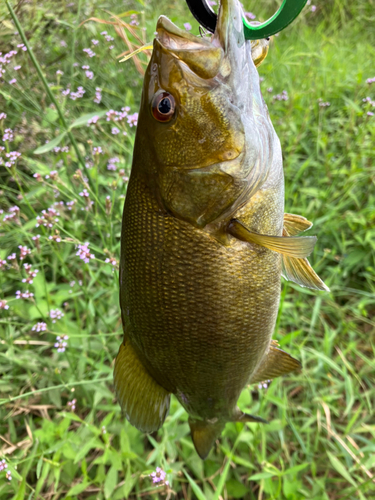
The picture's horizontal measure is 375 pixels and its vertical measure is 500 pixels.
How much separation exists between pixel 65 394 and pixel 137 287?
4.64 ft

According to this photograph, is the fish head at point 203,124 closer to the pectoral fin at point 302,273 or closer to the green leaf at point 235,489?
the pectoral fin at point 302,273

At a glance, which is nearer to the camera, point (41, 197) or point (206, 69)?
point (206, 69)

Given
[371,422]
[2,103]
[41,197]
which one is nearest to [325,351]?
[371,422]

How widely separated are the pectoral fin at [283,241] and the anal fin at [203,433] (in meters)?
0.73

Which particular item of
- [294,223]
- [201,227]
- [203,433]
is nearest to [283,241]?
[201,227]

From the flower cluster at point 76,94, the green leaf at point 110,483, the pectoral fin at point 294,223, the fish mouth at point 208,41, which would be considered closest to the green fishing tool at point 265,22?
the fish mouth at point 208,41

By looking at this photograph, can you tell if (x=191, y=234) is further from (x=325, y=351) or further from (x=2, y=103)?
(x=2, y=103)

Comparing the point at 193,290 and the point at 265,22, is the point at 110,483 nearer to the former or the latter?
the point at 193,290

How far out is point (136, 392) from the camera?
1075 mm

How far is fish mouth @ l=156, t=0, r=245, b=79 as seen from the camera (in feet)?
2.45

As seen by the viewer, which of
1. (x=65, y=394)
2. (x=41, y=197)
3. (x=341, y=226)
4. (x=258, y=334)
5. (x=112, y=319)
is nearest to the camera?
(x=258, y=334)

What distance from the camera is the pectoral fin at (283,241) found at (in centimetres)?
84

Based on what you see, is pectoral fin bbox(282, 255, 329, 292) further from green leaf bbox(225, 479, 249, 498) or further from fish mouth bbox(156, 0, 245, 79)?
green leaf bbox(225, 479, 249, 498)

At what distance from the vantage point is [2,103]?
2404 millimetres
